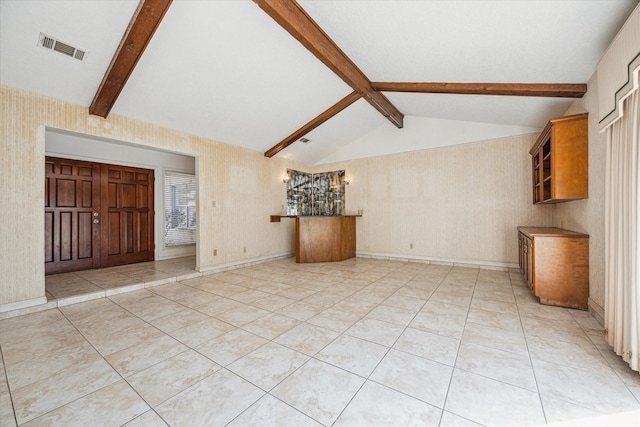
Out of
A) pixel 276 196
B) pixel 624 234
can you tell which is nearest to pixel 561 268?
pixel 624 234

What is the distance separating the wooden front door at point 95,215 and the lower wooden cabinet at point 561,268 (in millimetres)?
7285

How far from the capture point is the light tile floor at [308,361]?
4.81 ft

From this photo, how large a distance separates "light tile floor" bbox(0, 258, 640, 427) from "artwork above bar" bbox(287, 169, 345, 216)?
3708 mm

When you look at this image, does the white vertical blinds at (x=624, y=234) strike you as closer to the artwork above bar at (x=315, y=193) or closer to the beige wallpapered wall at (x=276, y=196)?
the beige wallpapered wall at (x=276, y=196)

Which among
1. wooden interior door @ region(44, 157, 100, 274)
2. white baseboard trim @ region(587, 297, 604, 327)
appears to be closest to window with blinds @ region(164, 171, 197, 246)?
wooden interior door @ region(44, 157, 100, 274)

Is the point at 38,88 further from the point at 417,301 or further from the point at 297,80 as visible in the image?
the point at 417,301

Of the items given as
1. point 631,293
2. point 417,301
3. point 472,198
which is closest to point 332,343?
point 417,301

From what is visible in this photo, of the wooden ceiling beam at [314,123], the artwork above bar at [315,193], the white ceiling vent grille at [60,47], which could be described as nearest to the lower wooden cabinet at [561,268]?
the wooden ceiling beam at [314,123]

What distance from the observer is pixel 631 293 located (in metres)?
1.82

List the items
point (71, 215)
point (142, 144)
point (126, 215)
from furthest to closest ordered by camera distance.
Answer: point (126, 215), point (71, 215), point (142, 144)

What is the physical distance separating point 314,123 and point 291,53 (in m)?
1.90

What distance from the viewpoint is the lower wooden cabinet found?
2918 millimetres

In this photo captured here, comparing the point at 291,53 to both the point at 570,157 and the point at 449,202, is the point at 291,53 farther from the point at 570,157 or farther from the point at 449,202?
the point at 449,202

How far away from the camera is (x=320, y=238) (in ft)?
19.3
